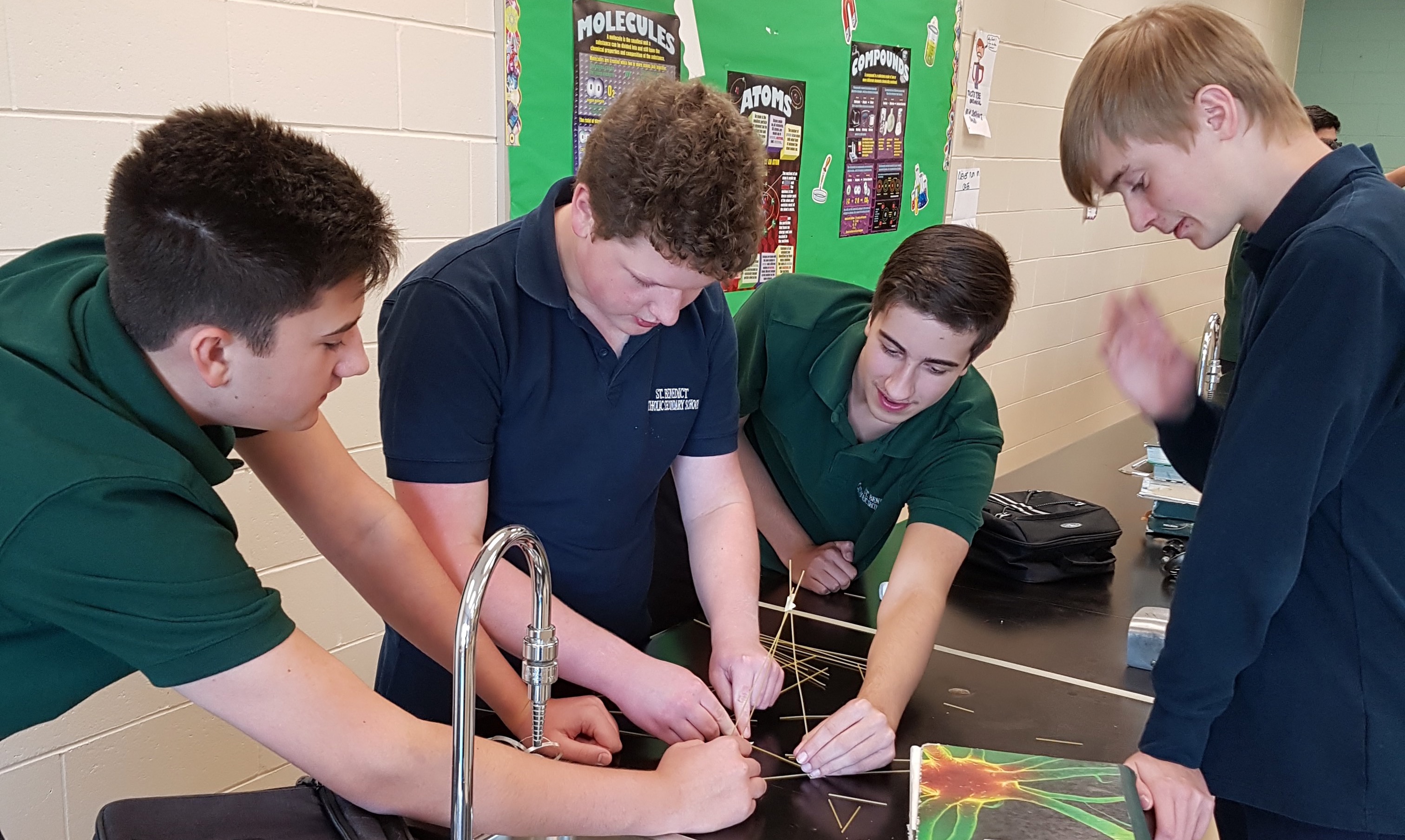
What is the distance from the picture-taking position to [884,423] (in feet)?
6.15

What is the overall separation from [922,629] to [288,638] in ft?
3.16

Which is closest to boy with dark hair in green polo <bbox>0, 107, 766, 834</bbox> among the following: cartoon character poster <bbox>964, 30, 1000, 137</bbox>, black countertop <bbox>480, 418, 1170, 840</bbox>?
black countertop <bbox>480, 418, 1170, 840</bbox>

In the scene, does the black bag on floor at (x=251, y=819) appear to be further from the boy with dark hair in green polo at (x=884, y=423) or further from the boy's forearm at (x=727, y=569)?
the boy with dark hair in green polo at (x=884, y=423)

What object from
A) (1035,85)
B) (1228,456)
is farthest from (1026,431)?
(1228,456)

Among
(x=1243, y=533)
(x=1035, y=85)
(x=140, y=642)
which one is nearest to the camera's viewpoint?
(x=140, y=642)

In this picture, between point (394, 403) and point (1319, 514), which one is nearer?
point (1319, 514)

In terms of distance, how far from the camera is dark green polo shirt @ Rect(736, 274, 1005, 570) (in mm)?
1797

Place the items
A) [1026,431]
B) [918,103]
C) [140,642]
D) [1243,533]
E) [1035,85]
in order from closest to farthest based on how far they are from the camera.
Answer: [140,642], [1243,533], [918,103], [1035,85], [1026,431]

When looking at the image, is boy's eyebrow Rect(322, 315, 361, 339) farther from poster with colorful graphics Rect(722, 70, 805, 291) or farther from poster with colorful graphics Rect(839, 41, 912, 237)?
poster with colorful graphics Rect(839, 41, 912, 237)

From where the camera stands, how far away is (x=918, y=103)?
12.5ft

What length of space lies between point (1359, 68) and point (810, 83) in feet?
18.8

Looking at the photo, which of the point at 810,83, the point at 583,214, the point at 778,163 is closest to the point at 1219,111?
the point at 583,214

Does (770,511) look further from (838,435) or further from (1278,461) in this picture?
(1278,461)

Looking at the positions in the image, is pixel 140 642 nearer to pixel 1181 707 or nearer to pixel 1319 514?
pixel 1181 707
